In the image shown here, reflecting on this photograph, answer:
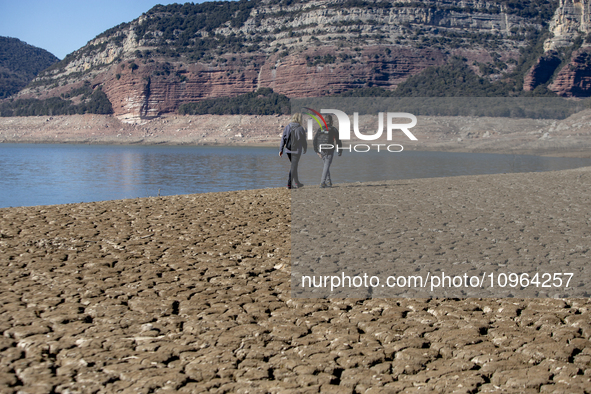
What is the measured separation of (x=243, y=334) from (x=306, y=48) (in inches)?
3423

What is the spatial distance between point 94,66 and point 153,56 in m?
19.6

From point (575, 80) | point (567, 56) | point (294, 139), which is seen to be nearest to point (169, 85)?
point (575, 80)

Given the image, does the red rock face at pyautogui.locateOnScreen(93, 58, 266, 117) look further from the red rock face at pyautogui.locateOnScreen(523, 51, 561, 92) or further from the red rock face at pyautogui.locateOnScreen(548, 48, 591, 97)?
the red rock face at pyautogui.locateOnScreen(548, 48, 591, 97)

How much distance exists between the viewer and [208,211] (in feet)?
26.6

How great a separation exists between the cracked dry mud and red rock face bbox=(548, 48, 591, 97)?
246 ft

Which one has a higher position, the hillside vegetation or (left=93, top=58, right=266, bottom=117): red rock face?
the hillside vegetation

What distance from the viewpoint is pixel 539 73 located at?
74.1 metres

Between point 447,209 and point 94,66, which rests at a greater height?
point 94,66

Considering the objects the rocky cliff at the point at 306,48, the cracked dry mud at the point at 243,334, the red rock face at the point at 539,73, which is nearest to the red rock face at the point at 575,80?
the red rock face at the point at 539,73

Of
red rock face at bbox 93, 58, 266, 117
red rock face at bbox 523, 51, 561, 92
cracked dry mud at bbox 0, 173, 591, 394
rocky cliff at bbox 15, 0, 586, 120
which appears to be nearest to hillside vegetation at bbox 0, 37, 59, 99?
rocky cliff at bbox 15, 0, 586, 120

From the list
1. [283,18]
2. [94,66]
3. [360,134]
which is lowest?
[360,134]

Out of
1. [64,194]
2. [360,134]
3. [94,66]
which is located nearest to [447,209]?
[360,134]

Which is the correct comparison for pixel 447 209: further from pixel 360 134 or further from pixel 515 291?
pixel 515 291

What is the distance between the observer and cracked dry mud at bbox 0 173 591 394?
8.67ft
